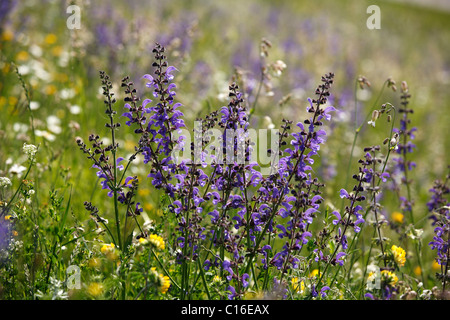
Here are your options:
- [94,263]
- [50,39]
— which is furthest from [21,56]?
[94,263]

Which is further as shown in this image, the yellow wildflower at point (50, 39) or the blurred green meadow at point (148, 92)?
the yellow wildflower at point (50, 39)

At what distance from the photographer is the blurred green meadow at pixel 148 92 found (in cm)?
319

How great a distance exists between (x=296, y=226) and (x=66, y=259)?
1.77m

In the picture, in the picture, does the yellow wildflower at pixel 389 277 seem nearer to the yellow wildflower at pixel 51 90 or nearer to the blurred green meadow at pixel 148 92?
the blurred green meadow at pixel 148 92

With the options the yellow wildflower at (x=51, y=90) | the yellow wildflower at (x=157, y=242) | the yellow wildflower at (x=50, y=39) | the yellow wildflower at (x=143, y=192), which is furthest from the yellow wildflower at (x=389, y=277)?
the yellow wildflower at (x=50, y=39)

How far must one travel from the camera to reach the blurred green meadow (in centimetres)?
319

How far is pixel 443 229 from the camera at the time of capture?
2.85 m

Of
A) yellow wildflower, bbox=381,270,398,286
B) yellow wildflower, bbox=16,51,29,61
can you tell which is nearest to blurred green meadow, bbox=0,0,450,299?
yellow wildflower, bbox=16,51,29,61

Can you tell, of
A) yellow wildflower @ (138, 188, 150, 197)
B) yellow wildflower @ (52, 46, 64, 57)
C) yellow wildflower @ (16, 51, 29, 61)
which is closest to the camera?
yellow wildflower @ (138, 188, 150, 197)

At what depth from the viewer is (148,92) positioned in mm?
5367

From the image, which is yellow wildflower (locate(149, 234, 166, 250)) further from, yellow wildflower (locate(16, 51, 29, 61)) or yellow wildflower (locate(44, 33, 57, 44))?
yellow wildflower (locate(44, 33, 57, 44))

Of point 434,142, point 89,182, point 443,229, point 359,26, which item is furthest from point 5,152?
point 359,26

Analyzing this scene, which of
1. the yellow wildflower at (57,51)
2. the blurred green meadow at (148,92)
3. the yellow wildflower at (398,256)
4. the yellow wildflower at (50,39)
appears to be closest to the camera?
the yellow wildflower at (398,256)
